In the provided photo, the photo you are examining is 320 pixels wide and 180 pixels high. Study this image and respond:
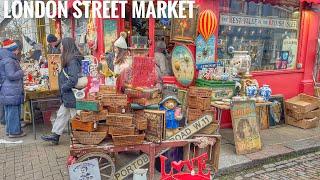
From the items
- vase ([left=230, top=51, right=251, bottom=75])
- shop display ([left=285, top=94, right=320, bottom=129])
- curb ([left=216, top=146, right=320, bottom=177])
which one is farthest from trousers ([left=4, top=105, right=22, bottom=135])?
shop display ([left=285, top=94, right=320, bottom=129])

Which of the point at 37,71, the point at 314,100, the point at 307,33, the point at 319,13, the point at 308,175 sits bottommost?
the point at 308,175

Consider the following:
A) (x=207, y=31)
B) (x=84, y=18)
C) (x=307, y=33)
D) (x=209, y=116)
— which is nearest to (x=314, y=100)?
(x=307, y=33)

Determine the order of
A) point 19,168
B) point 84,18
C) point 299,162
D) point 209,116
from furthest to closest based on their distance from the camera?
point 84,18 → point 299,162 → point 19,168 → point 209,116

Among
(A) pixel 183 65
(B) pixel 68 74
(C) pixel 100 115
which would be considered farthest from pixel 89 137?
(A) pixel 183 65

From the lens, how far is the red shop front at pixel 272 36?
669 cm

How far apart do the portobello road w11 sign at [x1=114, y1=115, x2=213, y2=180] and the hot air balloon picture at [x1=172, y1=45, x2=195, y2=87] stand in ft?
4.52

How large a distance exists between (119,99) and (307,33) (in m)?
5.56

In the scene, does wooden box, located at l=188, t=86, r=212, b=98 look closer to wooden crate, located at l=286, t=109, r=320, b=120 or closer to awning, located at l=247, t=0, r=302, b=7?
awning, located at l=247, t=0, r=302, b=7

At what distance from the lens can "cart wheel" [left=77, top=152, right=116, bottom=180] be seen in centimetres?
414

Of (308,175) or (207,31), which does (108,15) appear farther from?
(308,175)

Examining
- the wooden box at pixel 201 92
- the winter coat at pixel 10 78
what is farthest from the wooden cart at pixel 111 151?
the winter coat at pixel 10 78

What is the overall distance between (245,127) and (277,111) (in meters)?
2.03

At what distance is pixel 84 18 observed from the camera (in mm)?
9945

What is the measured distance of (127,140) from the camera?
13.7 ft
